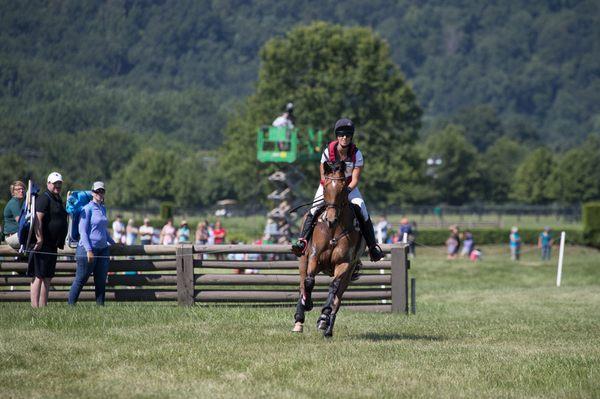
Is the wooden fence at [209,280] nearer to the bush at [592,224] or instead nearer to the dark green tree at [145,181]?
the bush at [592,224]

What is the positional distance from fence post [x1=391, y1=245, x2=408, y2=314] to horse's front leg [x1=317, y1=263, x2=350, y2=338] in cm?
463

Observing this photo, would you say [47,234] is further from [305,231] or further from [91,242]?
[305,231]

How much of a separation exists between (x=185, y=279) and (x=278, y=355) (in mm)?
6942

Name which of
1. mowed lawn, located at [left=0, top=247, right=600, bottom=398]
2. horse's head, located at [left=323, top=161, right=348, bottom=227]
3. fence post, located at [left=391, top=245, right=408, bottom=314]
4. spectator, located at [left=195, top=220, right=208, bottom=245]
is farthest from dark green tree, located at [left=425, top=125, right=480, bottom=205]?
horse's head, located at [left=323, top=161, right=348, bottom=227]

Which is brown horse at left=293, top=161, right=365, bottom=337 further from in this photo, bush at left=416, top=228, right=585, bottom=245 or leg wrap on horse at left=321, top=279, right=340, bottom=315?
bush at left=416, top=228, right=585, bottom=245

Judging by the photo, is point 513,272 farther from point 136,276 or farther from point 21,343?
point 21,343

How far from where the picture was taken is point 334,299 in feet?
49.6

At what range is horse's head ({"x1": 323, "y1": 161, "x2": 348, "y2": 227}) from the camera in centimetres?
1452

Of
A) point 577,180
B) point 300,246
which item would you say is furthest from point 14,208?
point 577,180

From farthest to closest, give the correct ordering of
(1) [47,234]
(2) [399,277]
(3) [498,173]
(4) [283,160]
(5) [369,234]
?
1. (3) [498,173]
2. (4) [283,160]
3. (2) [399,277]
4. (1) [47,234]
5. (5) [369,234]

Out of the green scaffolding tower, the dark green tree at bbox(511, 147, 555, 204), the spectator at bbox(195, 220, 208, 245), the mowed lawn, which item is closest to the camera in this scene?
the mowed lawn

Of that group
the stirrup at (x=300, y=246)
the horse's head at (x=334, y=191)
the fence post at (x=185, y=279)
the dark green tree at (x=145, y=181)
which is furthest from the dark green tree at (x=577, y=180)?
the horse's head at (x=334, y=191)

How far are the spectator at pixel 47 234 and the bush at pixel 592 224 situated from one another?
4344cm

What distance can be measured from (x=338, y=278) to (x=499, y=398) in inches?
186
